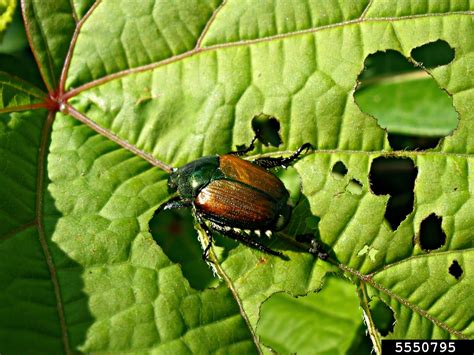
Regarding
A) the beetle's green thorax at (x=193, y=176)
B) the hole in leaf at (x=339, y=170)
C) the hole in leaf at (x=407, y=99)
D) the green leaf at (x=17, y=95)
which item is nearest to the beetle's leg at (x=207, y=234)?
the beetle's green thorax at (x=193, y=176)

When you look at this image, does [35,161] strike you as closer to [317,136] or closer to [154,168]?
[154,168]

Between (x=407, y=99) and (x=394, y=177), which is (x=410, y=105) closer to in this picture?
(x=407, y=99)

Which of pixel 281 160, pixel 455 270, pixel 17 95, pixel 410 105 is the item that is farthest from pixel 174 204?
pixel 410 105

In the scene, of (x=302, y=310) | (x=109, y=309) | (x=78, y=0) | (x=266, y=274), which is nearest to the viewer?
(x=109, y=309)

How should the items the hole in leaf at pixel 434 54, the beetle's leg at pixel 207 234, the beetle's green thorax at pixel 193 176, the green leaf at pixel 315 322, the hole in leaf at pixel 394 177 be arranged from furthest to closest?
the hole in leaf at pixel 394 177 < the green leaf at pixel 315 322 < the hole in leaf at pixel 434 54 < the beetle's green thorax at pixel 193 176 < the beetle's leg at pixel 207 234

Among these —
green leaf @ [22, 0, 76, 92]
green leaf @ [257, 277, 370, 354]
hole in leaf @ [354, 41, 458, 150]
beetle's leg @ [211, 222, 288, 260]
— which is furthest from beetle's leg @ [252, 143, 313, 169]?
green leaf @ [22, 0, 76, 92]

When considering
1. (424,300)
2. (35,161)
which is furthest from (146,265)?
(424,300)

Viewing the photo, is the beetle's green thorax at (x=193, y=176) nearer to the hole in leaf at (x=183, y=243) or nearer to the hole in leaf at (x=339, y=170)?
→ the hole in leaf at (x=183, y=243)
